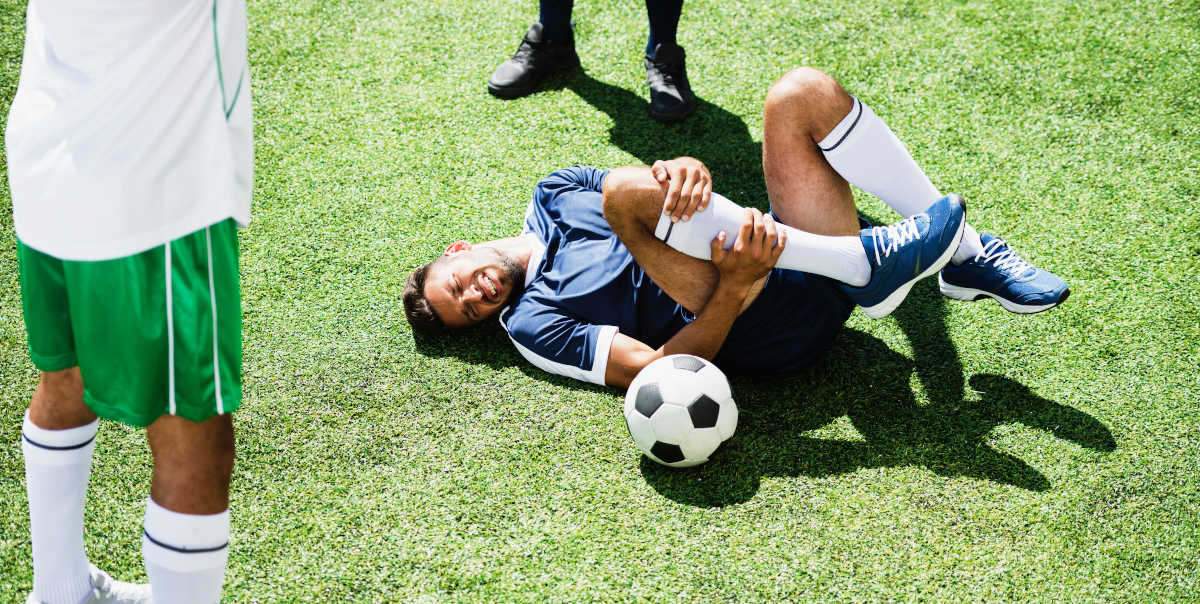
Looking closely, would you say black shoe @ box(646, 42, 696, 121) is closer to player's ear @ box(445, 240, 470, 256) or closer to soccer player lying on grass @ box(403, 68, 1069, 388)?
soccer player lying on grass @ box(403, 68, 1069, 388)

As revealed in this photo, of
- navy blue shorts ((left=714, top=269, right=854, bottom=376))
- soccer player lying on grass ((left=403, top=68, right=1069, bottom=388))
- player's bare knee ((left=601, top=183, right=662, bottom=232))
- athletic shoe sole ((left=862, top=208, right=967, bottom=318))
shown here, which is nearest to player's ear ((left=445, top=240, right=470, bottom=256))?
soccer player lying on grass ((left=403, top=68, right=1069, bottom=388))

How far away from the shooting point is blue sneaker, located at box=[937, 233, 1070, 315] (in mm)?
2782

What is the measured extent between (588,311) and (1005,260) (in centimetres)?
124

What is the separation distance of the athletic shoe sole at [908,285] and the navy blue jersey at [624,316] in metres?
0.09

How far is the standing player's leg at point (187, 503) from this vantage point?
5.88 feet

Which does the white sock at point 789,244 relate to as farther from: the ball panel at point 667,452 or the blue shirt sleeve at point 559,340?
the ball panel at point 667,452

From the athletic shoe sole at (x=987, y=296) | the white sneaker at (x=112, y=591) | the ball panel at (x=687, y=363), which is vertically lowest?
the white sneaker at (x=112, y=591)

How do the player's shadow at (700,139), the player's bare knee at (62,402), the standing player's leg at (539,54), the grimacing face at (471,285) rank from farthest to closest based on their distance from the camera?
1. the standing player's leg at (539,54)
2. the player's shadow at (700,139)
3. the grimacing face at (471,285)
4. the player's bare knee at (62,402)

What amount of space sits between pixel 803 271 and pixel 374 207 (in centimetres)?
166

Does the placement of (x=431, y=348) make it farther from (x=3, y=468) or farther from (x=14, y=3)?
(x=14, y=3)

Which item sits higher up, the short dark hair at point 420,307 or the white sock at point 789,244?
the white sock at point 789,244

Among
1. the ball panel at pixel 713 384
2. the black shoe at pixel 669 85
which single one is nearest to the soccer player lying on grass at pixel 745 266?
the ball panel at pixel 713 384

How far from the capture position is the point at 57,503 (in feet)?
6.64

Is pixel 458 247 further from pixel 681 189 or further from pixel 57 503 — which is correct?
pixel 57 503
